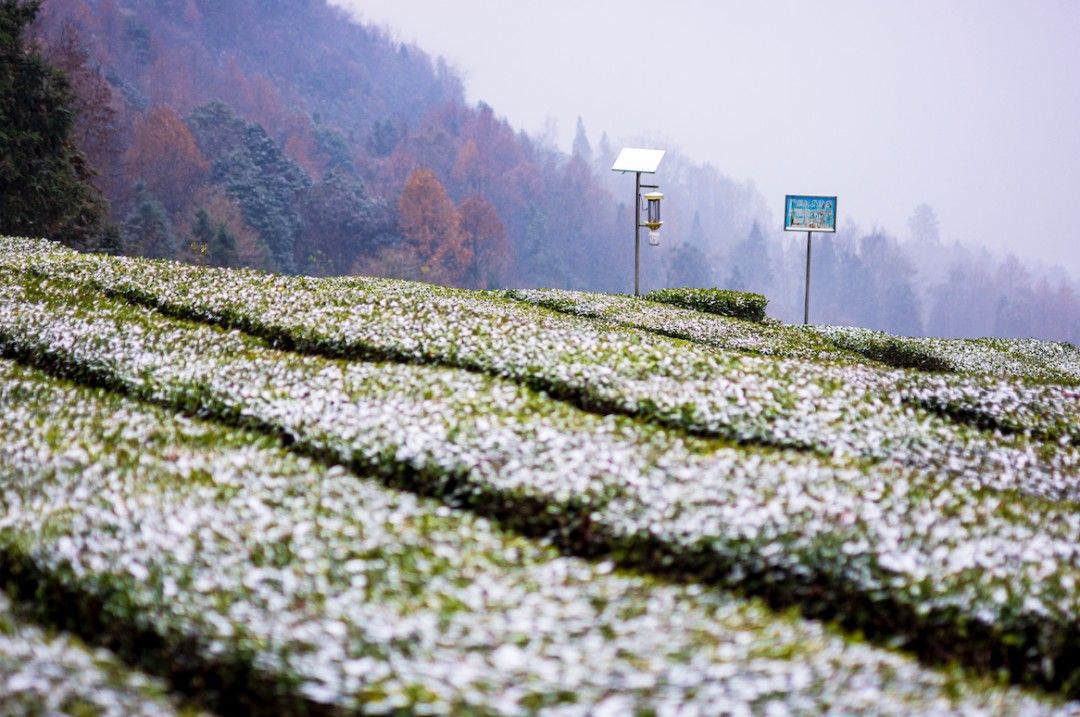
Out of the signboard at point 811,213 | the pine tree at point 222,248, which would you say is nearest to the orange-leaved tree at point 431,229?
the pine tree at point 222,248

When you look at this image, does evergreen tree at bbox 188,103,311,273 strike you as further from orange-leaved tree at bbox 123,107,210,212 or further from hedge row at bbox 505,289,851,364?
hedge row at bbox 505,289,851,364

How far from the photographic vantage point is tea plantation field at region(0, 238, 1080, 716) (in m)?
5.55

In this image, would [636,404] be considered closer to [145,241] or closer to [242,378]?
[242,378]

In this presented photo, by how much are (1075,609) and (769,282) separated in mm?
168242

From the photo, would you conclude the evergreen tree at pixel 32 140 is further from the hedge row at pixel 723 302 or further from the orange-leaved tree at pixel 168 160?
the orange-leaved tree at pixel 168 160

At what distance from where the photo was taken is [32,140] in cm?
3591

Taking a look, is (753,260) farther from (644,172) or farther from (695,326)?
(695,326)

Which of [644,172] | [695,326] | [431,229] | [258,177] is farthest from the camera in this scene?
[431,229]

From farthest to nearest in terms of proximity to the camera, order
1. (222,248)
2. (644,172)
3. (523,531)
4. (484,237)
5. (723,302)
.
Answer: (484,237)
(222,248)
(644,172)
(723,302)
(523,531)

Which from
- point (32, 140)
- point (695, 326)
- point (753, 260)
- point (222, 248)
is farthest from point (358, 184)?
point (753, 260)

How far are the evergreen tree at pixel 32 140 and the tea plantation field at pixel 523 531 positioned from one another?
83.0 feet

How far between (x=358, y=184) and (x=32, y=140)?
5816cm

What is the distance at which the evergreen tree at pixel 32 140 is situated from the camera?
35250 mm

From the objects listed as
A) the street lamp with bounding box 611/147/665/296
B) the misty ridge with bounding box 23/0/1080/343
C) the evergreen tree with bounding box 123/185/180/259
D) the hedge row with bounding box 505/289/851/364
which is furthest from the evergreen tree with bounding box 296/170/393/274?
the hedge row with bounding box 505/289/851/364
